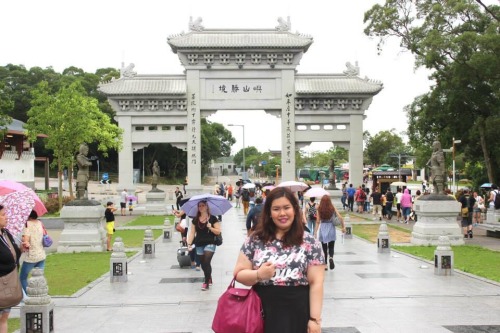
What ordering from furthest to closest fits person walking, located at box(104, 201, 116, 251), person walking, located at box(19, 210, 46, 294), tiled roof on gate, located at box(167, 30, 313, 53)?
1. tiled roof on gate, located at box(167, 30, 313, 53)
2. person walking, located at box(104, 201, 116, 251)
3. person walking, located at box(19, 210, 46, 294)

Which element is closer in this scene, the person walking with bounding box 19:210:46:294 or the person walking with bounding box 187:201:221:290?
the person walking with bounding box 19:210:46:294

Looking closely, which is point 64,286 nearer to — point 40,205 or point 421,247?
point 40,205

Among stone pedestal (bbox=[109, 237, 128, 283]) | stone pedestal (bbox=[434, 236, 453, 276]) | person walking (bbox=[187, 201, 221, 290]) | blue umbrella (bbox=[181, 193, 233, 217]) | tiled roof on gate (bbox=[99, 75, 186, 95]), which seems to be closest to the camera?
person walking (bbox=[187, 201, 221, 290])

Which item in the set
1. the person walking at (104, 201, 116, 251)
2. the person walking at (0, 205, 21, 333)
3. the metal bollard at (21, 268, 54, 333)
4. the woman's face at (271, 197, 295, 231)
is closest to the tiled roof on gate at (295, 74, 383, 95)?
the person walking at (104, 201, 116, 251)

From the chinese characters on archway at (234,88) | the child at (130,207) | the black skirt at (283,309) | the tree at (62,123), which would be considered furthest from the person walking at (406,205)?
the black skirt at (283,309)

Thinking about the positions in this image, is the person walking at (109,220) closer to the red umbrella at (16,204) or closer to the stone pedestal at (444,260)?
the red umbrella at (16,204)

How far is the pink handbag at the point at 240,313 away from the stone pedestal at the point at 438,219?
611 inches

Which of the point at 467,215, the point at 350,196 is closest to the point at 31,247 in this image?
the point at 467,215

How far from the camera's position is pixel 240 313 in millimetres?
4789

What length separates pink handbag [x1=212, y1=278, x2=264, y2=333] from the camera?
4.77m

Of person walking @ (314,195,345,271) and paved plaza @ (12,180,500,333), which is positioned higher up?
person walking @ (314,195,345,271)

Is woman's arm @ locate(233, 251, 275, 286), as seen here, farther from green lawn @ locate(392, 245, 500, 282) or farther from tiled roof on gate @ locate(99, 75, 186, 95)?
tiled roof on gate @ locate(99, 75, 186, 95)

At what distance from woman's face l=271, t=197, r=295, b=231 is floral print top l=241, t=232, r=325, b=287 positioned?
146 mm

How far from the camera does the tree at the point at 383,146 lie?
9168cm
